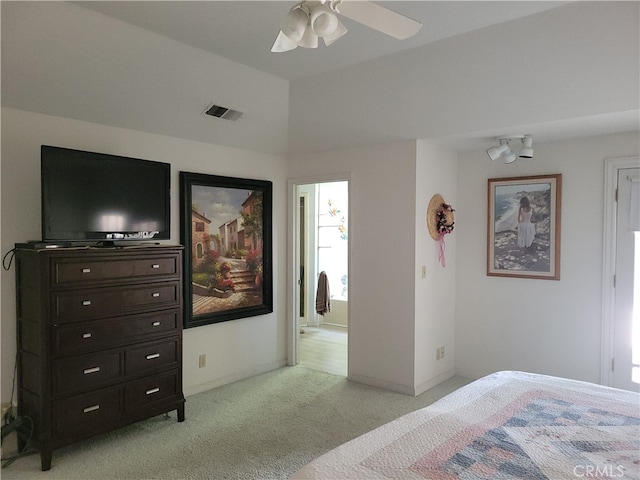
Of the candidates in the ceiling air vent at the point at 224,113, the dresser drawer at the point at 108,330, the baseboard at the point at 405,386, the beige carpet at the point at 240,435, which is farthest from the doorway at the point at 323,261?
the dresser drawer at the point at 108,330

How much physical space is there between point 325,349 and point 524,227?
9.29 ft

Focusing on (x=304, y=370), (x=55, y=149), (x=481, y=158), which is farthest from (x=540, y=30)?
(x=304, y=370)

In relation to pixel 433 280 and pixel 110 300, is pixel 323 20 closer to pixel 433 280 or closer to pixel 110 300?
pixel 110 300

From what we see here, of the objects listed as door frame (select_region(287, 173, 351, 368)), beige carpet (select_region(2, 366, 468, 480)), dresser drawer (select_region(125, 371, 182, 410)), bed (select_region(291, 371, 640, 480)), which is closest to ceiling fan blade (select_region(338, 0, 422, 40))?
bed (select_region(291, 371, 640, 480))

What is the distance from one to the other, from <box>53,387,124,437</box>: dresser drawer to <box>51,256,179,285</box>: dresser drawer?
2.50ft

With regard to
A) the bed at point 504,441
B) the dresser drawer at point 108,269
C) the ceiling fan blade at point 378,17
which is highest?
the ceiling fan blade at point 378,17

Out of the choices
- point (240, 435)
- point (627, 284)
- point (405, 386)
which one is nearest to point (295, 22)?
point (240, 435)

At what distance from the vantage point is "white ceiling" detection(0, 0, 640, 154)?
2660 mm

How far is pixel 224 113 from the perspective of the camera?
3.89m

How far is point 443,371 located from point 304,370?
1436 mm

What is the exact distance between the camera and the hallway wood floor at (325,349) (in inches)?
194

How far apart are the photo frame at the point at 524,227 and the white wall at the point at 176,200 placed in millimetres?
2185

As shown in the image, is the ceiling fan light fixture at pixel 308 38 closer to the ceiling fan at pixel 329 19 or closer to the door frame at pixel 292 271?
the ceiling fan at pixel 329 19

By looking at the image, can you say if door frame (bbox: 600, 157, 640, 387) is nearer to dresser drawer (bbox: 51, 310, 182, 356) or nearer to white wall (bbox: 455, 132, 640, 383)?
white wall (bbox: 455, 132, 640, 383)
